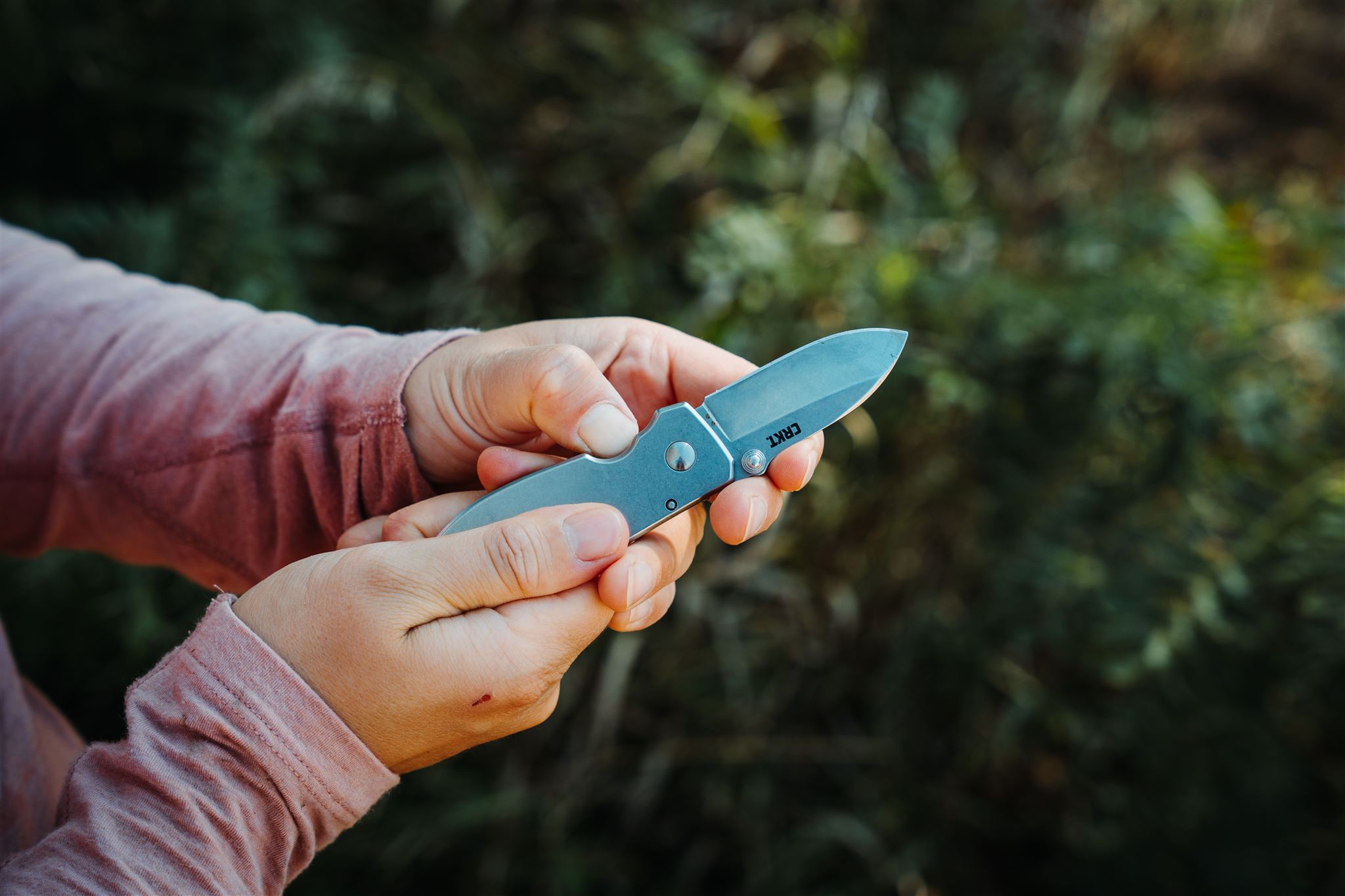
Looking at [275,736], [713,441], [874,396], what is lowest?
[874,396]

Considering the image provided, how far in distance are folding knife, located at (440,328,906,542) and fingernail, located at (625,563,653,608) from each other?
0.09 feet

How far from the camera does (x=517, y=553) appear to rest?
0.49 meters

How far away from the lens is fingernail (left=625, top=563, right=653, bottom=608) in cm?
51

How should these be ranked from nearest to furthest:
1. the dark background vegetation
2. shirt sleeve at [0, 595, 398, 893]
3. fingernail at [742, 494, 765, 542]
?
shirt sleeve at [0, 595, 398, 893] → fingernail at [742, 494, 765, 542] → the dark background vegetation

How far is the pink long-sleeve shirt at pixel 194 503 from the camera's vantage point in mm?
462

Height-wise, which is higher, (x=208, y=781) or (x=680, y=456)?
(x=680, y=456)

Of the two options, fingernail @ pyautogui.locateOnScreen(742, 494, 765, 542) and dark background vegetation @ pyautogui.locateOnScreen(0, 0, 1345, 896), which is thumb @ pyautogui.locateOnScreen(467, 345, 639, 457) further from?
dark background vegetation @ pyautogui.locateOnScreen(0, 0, 1345, 896)

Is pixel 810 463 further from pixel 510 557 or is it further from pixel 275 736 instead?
pixel 275 736

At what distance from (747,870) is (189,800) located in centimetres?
94

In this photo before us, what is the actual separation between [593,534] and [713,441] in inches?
3.8

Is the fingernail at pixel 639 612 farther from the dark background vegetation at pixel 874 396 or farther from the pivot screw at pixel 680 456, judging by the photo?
the dark background vegetation at pixel 874 396

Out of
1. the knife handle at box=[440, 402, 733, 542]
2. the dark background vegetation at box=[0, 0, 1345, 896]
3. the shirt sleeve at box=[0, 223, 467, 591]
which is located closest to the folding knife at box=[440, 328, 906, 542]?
the knife handle at box=[440, 402, 733, 542]

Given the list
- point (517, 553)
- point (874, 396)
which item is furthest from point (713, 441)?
point (874, 396)

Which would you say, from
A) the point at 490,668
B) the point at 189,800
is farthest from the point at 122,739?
the point at 490,668
